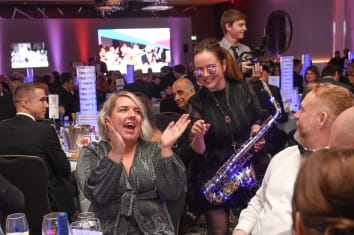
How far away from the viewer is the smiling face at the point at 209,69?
9.29 ft

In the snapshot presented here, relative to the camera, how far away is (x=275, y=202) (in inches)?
85.1

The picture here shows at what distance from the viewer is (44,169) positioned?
3396 mm

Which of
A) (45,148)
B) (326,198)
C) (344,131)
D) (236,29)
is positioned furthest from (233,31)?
(326,198)

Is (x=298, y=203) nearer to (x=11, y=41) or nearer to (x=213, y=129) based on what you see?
(x=213, y=129)

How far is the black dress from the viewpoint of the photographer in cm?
287

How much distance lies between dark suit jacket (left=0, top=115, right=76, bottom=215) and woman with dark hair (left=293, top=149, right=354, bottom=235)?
10.0 ft

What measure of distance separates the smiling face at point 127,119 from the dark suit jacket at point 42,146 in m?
1.37

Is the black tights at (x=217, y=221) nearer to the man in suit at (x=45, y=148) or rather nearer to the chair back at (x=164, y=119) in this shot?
the man in suit at (x=45, y=148)

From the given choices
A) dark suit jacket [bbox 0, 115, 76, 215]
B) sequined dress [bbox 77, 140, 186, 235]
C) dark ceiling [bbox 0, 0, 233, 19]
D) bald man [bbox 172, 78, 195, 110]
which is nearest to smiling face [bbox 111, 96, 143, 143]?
sequined dress [bbox 77, 140, 186, 235]

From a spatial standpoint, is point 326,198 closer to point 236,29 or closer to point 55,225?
point 55,225

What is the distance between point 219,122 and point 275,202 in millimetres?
798

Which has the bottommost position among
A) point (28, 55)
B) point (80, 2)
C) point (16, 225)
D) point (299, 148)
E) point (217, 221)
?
point (217, 221)

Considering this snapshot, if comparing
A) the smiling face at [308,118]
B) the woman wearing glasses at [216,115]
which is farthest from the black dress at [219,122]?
the smiling face at [308,118]

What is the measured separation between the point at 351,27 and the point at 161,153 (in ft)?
40.6
